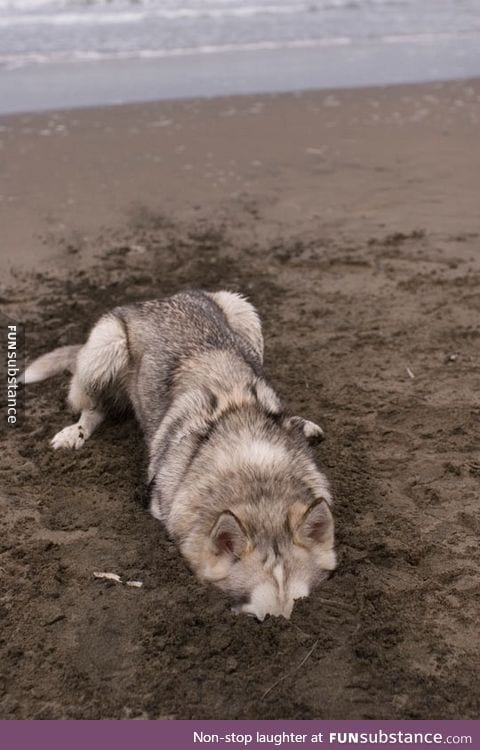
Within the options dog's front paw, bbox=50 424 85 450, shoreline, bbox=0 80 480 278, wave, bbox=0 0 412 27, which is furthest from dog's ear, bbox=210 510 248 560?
wave, bbox=0 0 412 27

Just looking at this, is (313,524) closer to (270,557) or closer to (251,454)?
(270,557)

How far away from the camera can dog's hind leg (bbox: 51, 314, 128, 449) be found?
6.06 metres


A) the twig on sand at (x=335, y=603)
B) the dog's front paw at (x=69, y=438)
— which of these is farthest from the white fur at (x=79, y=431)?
the twig on sand at (x=335, y=603)

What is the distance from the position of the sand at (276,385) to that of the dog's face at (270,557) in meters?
0.13

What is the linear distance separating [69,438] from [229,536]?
2.39 m

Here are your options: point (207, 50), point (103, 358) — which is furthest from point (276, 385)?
point (207, 50)

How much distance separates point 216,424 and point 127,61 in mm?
13010

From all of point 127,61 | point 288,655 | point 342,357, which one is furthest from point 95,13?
point 288,655

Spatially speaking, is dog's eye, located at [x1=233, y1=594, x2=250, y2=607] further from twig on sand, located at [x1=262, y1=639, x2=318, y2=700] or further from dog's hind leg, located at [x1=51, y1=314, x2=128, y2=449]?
dog's hind leg, located at [x1=51, y1=314, x2=128, y2=449]

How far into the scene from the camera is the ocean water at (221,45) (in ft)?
46.7

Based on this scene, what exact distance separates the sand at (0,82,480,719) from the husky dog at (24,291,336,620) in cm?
18

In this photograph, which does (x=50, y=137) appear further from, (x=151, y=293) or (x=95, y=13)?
(x=95, y=13)

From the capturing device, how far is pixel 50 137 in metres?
11.6

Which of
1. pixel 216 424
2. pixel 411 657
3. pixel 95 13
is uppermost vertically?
pixel 95 13
